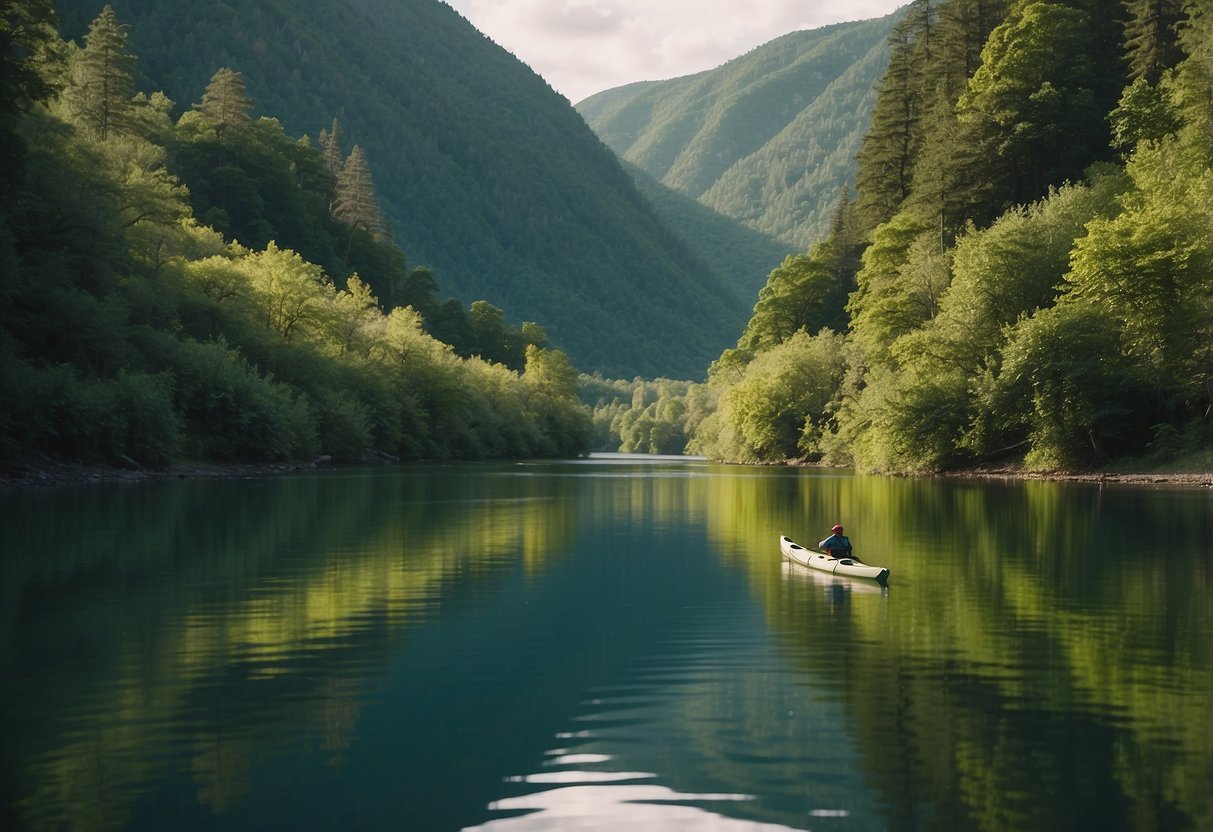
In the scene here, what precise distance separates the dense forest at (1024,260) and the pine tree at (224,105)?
67505 millimetres

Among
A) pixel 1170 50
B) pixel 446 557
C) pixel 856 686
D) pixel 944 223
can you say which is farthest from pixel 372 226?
pixel 856 686

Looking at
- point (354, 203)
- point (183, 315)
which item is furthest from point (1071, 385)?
point (354, 203)

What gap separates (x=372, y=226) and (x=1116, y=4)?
97.6m

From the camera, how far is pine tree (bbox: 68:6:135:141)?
A: 3939 inches

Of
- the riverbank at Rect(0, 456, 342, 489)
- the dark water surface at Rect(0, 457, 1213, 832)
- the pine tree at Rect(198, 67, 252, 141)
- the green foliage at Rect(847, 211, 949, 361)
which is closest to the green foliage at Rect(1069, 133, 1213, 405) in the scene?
the green foliage at Rect(847, 211, 949, 361)

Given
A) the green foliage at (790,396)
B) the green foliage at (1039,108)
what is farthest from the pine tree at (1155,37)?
the green foliage at (790,396)

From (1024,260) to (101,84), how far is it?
77473 mm

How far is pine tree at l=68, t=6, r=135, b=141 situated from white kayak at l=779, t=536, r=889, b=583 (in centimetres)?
8834

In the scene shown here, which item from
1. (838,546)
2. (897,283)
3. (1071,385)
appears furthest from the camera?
(897,283)

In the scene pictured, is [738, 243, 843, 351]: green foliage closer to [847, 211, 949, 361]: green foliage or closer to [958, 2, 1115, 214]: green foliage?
[847, 211, 949, 361]: green foliage

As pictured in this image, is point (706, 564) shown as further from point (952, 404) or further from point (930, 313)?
point (930, 313)

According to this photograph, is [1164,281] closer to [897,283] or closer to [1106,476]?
[1106,476]

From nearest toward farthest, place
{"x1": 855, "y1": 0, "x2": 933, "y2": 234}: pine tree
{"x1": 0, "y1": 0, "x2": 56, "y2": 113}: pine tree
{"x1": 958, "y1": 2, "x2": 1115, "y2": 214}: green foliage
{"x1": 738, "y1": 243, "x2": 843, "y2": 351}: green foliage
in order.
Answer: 1. {"x1": 0, "y1": 0, "x2": 56, "y2": 113}: pine tree
2. {"x1": 958, "y1": 2, "x2": 1115, "y2": 214}: green foliage
3. {"x1": 855, "y1": 0, "x2": 933, "y2": 234}: pine tree
4. {"x1": 738, "y1": 243, "x2": 843, "y2": 351}: green foliage

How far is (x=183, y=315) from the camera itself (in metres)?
71.2
